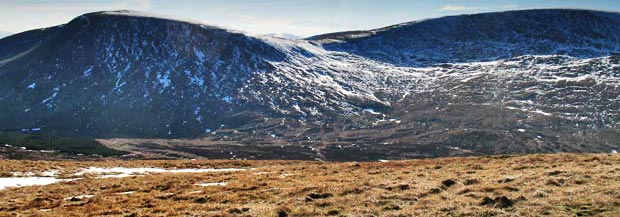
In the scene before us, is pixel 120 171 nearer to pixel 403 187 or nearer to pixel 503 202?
pixel 403 187

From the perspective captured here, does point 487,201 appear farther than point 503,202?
Yes

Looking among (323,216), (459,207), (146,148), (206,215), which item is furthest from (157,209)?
(146,148)

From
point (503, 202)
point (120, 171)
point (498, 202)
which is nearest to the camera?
point (503, 202)

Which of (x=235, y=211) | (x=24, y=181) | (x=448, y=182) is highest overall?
(x=448, y=182)


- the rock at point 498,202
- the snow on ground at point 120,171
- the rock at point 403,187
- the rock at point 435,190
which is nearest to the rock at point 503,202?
the rock at point 498,202

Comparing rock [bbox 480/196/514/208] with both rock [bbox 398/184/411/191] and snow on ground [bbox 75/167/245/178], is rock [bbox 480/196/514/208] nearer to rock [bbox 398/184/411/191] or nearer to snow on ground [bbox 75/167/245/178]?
→ rock [bbox 398/184/411/191]

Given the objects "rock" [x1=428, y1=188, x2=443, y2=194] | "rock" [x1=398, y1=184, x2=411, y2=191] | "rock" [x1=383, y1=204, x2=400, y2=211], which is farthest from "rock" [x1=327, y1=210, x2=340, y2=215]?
"rock" [x1=428, y1=188, x2=443, y2=194]

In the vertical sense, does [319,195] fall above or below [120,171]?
above

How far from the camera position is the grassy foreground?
20547 mm

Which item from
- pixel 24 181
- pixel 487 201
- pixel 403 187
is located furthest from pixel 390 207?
pixel 24 181

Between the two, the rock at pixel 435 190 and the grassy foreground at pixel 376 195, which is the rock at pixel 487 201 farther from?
the rock at pixel 435 190

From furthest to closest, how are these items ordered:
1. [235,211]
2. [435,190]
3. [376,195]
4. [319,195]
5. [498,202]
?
[319,195]
[435,190]
[376,195]
[235,211]
[498,202]

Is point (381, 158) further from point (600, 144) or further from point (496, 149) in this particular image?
point (600, 144)

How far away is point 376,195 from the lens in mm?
24078
